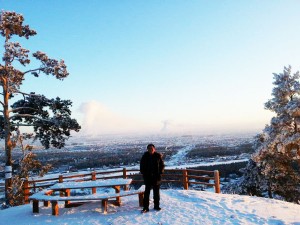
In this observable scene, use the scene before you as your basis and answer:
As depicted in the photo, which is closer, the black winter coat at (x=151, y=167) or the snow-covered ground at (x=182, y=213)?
the snow-covered ground at (x=182, y=213)

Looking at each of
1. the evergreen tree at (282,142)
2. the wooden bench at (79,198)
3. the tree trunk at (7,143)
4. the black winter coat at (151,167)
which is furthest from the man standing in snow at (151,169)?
the evergreen tree at (282,142)

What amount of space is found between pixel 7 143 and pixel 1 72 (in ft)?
12.5

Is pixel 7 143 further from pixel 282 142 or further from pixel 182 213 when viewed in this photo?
pixel 282 142

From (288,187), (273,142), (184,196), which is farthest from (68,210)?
(288,187)

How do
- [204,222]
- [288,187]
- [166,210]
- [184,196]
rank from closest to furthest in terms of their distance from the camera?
[204,222]
[166,210]
[184,196]
[288,187]

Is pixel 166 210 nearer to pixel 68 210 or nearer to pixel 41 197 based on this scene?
pixel 68 210

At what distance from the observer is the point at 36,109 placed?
18.3 meters

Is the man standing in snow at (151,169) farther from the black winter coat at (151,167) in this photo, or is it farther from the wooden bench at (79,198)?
the wooden bench at (79,198)

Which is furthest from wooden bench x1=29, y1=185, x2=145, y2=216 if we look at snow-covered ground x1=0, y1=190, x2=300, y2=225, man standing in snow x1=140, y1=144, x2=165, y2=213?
man standing in snow x1=140, y1=144, x2=165, y2=213

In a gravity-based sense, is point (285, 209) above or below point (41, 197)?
below

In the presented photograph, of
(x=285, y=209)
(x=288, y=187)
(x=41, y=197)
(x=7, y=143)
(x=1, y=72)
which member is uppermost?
(x=1, y=72)

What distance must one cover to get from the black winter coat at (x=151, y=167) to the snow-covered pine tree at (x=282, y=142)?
1362 cm

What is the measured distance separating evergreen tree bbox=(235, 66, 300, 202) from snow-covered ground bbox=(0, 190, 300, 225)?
10494mm

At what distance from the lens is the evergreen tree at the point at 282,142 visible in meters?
22.2
